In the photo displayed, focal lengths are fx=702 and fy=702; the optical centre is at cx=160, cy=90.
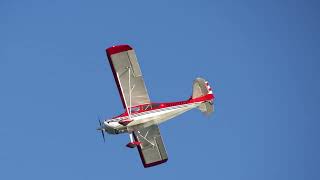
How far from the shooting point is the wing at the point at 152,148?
4528cm

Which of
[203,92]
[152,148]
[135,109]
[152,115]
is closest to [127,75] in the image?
[135,109]

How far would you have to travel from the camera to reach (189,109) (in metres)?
43.3

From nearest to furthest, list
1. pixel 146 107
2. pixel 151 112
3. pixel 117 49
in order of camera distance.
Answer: pixel 117 49
pixel 151 112
pixel 146 107

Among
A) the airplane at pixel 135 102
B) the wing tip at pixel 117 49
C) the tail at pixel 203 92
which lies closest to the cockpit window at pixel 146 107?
the airplane at pixel 135 102

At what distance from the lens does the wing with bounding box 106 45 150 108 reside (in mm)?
42125

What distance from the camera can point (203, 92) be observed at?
143ft

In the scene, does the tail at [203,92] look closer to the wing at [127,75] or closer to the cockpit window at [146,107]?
the cockpit window at [146,107]

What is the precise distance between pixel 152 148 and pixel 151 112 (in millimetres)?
3362

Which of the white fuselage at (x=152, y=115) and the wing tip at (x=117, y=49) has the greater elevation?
the wing tip at (x=117, y=49)

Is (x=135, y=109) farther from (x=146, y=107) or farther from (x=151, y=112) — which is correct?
(x=151, y=112)

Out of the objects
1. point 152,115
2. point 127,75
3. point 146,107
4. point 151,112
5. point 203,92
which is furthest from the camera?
point 203,92

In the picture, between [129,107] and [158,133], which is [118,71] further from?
[158,133]

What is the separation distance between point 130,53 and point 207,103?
228 inches

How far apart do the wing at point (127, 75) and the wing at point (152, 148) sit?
2.62 meters
